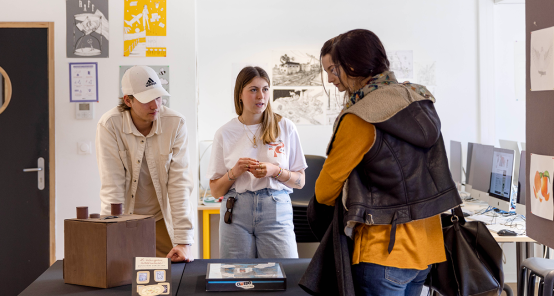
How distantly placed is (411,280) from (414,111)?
1.64 feet

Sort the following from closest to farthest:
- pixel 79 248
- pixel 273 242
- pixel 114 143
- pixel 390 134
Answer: pixel 390 134
pixel 79 248
pixel 114 143
pixel 273 242

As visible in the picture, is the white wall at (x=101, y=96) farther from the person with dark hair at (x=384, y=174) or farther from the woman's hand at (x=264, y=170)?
the person with dark hair at (x=384, y=174)

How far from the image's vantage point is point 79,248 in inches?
60.7

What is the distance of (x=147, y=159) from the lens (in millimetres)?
2029

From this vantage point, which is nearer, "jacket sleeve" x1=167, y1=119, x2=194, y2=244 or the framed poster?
"jacket sleeve" x1=167, y1=119, x2=194, y2=244

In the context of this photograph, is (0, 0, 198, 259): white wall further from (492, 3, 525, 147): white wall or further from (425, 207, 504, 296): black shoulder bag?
(492, 3, 525, 147): white wall

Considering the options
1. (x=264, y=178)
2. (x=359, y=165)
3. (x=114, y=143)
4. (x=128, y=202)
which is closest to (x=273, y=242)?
(x=264, y=178)

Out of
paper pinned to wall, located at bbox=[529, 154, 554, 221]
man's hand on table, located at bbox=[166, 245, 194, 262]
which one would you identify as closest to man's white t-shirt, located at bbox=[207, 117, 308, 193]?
man's hand on table, located at bbox=[166, 245, 194, 262]

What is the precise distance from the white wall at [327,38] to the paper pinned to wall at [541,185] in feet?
9.54

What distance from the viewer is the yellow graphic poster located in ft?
10.7

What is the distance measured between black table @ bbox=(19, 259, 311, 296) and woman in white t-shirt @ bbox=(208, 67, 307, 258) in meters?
0.37

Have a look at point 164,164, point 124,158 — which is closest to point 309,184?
point 164,164

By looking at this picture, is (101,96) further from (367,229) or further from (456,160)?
(456,160)

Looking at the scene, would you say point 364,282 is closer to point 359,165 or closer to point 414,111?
point 359,165
